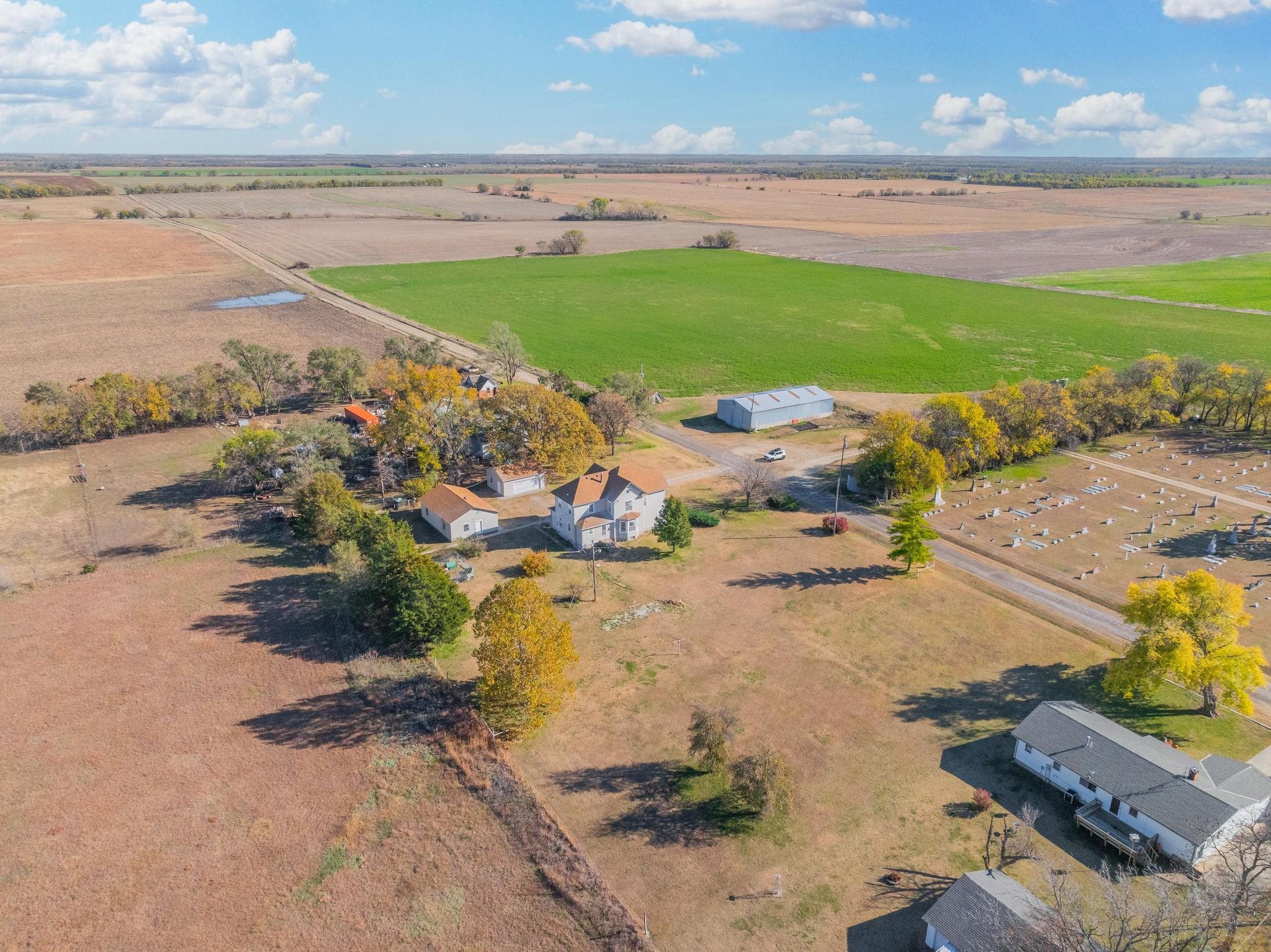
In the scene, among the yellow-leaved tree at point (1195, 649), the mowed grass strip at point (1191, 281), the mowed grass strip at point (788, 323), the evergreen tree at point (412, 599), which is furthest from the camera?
the mowed grass strip at point (1191, 281)

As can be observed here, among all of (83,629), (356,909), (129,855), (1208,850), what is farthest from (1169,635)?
(83,629)

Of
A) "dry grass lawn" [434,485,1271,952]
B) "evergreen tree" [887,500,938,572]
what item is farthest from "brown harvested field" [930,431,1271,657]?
"dry grass lawn" [434,485,1271,952]

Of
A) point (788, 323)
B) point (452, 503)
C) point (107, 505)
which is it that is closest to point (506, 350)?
point (452, 503)

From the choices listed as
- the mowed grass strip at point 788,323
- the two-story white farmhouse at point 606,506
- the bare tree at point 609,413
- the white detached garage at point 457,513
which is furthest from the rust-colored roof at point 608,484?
the mowed grass strip at point 788,323

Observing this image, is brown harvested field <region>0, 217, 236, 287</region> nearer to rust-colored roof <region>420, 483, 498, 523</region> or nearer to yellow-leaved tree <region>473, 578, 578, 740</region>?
rust-colored roof <region>420, 483, 498, 523</region>

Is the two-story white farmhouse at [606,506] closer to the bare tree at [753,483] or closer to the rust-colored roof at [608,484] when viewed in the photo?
the rust-colored roof at [608,484]

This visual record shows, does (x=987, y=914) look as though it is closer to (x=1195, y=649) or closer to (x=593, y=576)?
(x=1195, y=649)

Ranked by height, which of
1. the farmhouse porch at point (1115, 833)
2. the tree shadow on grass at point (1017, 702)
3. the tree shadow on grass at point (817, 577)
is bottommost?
the farmhouse porch at point (1115, 833)
